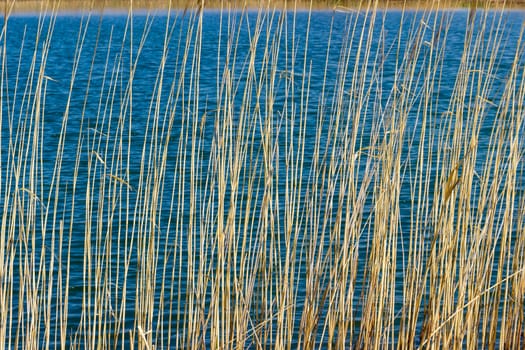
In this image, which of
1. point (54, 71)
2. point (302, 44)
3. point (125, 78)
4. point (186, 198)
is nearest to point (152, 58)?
point (54, 71)

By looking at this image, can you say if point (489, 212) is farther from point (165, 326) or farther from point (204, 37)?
point (204, 37)

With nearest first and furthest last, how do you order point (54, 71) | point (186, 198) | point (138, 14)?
point (186, 198) < point (54, 71) < point (138, 14)

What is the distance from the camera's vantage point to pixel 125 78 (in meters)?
10.3

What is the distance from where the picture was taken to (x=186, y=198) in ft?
19.9

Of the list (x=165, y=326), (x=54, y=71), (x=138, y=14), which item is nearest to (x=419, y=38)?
(x=165, y=326)

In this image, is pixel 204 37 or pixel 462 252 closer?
pixel 462 252

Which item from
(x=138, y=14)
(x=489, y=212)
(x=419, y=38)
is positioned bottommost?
(x=138, y=14)

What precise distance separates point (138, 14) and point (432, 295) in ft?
86.1

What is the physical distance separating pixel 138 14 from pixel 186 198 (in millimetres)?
22650

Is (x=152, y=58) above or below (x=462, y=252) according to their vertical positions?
below

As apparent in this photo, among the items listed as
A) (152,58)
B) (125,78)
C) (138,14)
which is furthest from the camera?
(138,14)

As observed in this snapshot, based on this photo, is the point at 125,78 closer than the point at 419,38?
No

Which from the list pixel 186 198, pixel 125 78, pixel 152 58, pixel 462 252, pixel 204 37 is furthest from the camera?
pixel 204 37

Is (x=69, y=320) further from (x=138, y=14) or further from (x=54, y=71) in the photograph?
(x=138, y=14)
